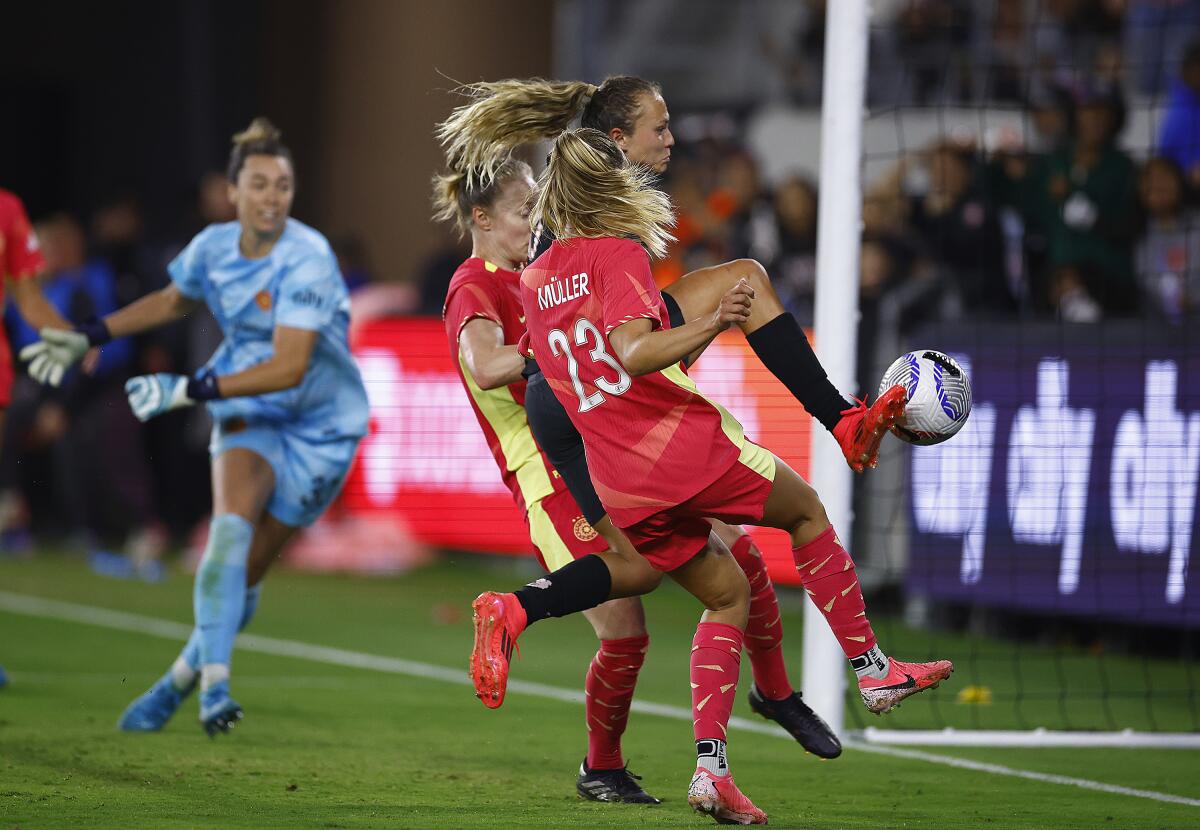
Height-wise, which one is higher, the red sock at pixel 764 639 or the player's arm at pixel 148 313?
the player's arm at pixel 148 313

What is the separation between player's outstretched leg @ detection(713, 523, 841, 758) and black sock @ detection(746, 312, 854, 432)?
0.63 m

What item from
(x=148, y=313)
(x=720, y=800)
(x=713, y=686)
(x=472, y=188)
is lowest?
(x=720, y=800)

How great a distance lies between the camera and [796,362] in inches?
203

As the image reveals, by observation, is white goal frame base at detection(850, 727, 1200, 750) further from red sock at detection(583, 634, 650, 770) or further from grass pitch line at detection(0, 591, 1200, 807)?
red sock at detection(583, 634, 650, 770)

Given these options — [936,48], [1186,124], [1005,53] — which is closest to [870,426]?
[1186,124]

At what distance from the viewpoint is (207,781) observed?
5.80 metres

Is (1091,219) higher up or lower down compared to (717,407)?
higher up

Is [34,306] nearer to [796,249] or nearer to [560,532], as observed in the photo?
[560,532]

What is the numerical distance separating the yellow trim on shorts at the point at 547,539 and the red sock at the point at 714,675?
58 cm

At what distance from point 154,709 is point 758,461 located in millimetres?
2821

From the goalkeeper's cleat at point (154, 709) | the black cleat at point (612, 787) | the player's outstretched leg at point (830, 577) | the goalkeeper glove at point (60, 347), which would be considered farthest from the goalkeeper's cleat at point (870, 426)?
the goalkeeper glove at point (60, 347)

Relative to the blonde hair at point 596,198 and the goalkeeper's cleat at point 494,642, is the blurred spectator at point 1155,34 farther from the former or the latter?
the goalkeeper's cleat at point 494,642

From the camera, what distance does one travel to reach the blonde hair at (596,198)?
4.98 m

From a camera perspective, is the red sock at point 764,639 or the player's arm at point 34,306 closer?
the red sock at point 764,639
